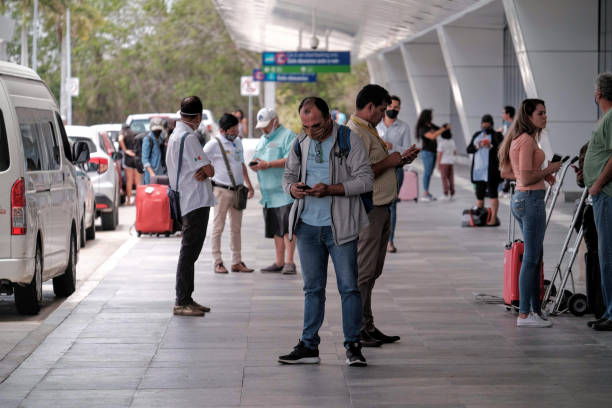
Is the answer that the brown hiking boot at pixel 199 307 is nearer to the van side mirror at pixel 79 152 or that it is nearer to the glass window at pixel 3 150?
the glass window at pixel 3 150

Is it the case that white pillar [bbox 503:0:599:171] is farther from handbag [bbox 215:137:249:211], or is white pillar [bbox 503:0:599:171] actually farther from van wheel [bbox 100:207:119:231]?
handbag [bbox 215:137:249:211]

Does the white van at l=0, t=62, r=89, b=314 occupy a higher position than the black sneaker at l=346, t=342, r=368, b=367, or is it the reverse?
the white van at l=0, t=62, r=89, b=314

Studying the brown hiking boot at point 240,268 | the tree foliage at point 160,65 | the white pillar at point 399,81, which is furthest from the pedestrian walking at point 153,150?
the tree foliage at point 160,65

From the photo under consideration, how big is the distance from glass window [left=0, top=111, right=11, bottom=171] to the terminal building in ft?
43.1

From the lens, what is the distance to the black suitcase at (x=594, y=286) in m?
9.44

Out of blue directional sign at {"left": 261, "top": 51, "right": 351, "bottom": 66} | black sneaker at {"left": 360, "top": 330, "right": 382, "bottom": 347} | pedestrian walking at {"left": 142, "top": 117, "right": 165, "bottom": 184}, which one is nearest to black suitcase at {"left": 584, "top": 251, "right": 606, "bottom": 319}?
black sneaker at {"left": 360, "top": 330, "right": 382, "bottom": 347}

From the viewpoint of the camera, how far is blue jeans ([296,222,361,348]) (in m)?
7.61

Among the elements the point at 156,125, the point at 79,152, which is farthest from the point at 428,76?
the point at 79,152

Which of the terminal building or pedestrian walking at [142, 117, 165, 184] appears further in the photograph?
the terminal building

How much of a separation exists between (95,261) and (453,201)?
34.0ft

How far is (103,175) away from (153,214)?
2694 millimetres

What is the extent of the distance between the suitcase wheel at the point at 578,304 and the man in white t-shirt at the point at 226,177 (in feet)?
14.0

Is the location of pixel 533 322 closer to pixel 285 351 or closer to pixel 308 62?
pixel 285 351

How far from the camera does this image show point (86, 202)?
16.3m
